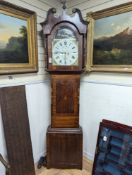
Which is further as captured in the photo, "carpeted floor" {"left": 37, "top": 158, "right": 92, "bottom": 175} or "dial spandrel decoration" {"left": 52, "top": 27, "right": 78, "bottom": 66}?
A: "carpeted floor" {"left": 37, "top": 158, "right": 92, "bottom": 175}

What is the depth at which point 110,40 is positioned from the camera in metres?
1.72

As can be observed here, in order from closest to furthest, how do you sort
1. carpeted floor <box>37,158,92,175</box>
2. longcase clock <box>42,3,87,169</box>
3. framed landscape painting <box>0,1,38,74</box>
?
framed landscape painting <box>0,1,38,74</box> → longcase clock <box>42,3,87,169</box> → carpeted floor <box>37,158,92,175</box>

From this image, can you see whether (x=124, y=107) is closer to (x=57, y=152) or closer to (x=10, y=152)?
(x=57, y=152)

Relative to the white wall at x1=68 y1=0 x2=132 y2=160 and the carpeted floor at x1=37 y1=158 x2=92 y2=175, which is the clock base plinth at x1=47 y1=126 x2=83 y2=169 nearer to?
the carpeted floor at x1=37 y1=158 x2=92 y2=175

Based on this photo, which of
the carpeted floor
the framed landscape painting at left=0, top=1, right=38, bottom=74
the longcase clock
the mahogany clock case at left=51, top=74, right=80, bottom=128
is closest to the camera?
the framed landscape painting at left=0, top=1, right=38, bottom=74

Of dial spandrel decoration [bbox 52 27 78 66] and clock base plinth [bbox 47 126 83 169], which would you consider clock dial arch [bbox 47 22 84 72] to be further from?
clock base plinth [bbox 47 126 83 169]

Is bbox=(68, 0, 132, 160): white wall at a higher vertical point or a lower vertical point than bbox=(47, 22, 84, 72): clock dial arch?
lower

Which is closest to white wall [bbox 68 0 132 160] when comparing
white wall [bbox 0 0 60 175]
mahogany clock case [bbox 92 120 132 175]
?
mahogany clock case [bbox 92 120 132 175]

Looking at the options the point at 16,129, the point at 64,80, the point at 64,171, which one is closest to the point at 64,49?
the point at 64,80

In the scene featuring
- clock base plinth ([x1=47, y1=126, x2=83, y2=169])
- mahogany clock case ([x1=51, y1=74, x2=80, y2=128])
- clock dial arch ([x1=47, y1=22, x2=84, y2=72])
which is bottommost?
clock base plinth ([x1=47, y1=126, x2=83, y2=169])

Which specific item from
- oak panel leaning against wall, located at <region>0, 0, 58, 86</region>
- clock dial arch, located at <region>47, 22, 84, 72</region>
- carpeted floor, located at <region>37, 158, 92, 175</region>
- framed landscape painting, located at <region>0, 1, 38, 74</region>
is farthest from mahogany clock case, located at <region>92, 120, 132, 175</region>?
framed landscape painting, located at <region>0, 1, 38, 74</region>

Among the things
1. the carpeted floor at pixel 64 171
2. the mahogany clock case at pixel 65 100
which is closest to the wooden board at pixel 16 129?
the carpeted floor at pixel 64 171

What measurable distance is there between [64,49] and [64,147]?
1172mm

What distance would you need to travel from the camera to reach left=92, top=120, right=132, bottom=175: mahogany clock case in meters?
1.54
